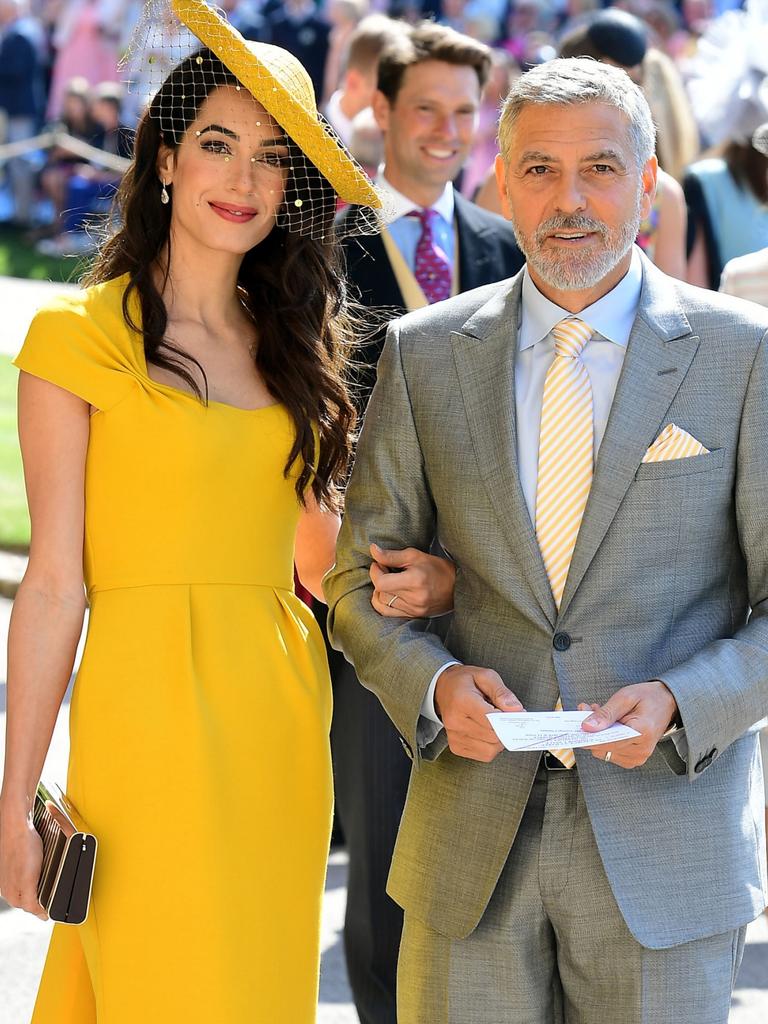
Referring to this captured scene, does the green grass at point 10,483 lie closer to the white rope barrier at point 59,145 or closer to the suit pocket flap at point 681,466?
the white rope barrier at point 59,145

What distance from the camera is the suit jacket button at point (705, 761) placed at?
2627 millimetres

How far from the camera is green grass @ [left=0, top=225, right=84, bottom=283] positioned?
53.3 ft

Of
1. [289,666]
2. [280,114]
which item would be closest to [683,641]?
[289,666]

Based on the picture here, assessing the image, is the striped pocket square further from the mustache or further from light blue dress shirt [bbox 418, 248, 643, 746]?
the mustache

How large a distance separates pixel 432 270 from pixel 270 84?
1607 millimetres

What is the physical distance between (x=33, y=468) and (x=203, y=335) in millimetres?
477

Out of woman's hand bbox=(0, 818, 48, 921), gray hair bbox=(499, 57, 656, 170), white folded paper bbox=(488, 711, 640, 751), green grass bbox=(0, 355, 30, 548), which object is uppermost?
gray hair bbox=(499, 57, 656, 170)

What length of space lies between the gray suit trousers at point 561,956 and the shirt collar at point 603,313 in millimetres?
762

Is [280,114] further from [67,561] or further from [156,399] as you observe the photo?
[67,561]

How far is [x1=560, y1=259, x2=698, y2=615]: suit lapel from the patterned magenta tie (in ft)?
6.38

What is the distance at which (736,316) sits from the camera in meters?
2.73

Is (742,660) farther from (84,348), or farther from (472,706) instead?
(84,348)

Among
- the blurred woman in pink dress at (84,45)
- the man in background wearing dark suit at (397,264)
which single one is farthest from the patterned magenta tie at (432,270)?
the blurred woman in pink dress at (84,45)

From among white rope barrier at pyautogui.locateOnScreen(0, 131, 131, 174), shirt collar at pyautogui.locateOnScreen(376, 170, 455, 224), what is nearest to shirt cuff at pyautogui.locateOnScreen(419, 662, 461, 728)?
shirt collar at pyautogui.locateOnScreen(376, 170, 455, 224)
